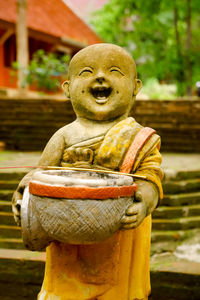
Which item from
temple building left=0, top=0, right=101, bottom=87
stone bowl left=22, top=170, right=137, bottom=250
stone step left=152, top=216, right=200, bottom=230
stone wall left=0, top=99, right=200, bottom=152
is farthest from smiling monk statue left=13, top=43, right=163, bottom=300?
temple building left=0, top=0, right=101, bottom=87

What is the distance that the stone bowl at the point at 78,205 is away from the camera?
55.7 inches

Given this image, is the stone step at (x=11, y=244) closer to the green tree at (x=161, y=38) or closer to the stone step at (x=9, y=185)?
the stone step at (x=9, y=185)

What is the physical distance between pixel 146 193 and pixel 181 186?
8.07 feet

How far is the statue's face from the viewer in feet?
5.92

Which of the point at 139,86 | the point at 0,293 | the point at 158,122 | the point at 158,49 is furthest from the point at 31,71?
the point at 139,86

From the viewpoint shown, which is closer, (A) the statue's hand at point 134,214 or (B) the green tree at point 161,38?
(A) the statue's hand at point 134,214

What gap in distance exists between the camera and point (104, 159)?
68.9 inches

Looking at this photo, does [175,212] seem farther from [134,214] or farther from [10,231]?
[134,214]

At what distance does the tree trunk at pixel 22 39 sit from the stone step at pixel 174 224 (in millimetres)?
6328

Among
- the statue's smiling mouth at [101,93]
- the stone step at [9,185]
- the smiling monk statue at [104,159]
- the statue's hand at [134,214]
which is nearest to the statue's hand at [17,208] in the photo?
the smiling monk statue at [104,159]

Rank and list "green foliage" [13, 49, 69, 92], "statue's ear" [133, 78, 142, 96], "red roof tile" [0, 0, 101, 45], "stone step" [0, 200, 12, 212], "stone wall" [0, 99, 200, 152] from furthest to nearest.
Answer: "red roof tile" [0, 0, 101, 45] → "green foliage" [13, 49, 69, 92] → "stone wall" [0, 99, 200, 152] → "stone step" [0, 200, 12, 212] → "statue's ear" [133, 78, 142, 96]

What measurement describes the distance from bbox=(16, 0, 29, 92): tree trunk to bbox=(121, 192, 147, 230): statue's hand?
770cm

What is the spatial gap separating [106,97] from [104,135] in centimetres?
19

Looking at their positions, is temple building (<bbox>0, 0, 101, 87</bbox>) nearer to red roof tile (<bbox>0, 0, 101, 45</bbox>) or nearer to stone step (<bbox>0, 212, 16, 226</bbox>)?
red roof tile (<bbox>0, 0, 101, 45</bbox>)
